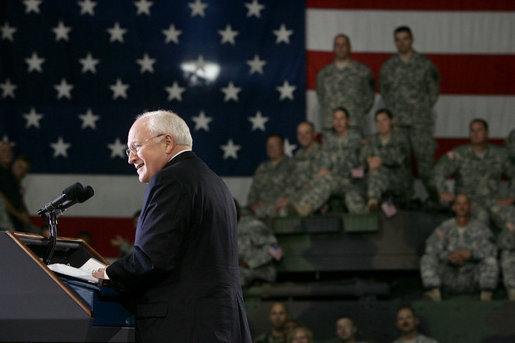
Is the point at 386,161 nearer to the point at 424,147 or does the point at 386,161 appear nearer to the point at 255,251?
the point at 424,147

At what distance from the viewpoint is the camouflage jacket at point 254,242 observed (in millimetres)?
7730

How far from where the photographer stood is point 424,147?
28.5 feet

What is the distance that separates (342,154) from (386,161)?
44cm

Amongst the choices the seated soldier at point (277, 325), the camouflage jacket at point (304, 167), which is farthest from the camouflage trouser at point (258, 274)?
the camouflage jacket at point (304, 167)

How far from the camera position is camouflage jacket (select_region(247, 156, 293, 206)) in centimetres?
851

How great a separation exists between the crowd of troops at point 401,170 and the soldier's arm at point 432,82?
11mm

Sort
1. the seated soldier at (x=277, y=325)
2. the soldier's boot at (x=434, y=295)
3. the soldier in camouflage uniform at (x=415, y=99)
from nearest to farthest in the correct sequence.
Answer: the seated soldier at (x=277, y=325), the soldier's boot at (x=434, y=295), the soldier in camouflage uniform at (x=415, y=99)

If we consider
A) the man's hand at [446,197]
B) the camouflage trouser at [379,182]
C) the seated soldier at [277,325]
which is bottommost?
the seated soldier at [277,325]

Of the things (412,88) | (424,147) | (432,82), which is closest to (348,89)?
(412,88)

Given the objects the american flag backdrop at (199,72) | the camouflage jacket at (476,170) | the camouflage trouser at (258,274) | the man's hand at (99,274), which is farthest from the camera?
the american flag backdrop at (199,72)

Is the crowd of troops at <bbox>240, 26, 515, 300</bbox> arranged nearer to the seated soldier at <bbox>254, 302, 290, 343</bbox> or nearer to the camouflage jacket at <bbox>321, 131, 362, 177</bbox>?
the camouflage jacket at <bbox>321, 131, 362, 177</bbox>

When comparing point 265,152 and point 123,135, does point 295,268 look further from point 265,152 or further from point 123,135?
point 123,135

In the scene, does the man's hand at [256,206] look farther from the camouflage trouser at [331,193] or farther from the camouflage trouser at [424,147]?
the camouflage trouser at [424,147]

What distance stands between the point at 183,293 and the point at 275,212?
5.61m
